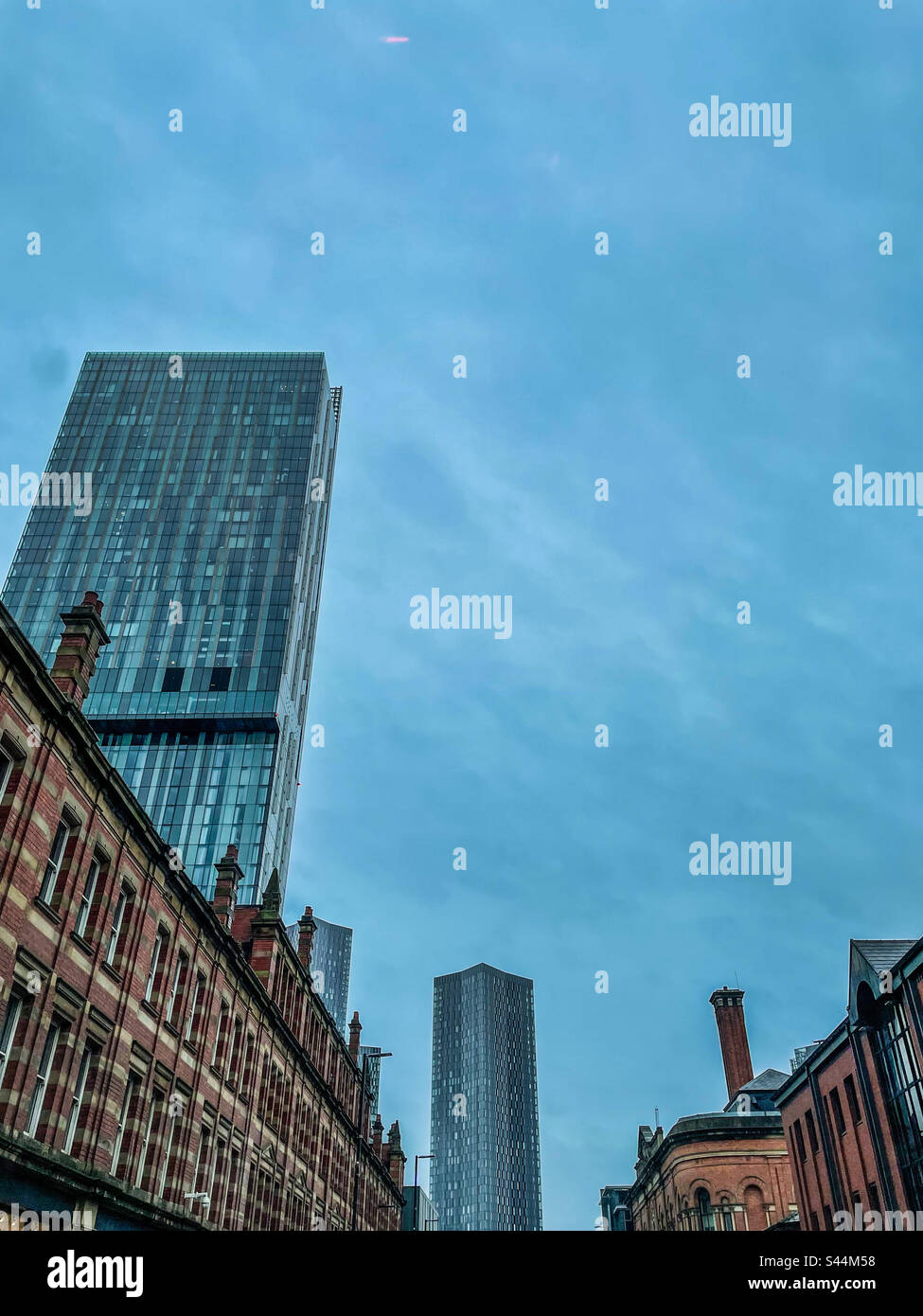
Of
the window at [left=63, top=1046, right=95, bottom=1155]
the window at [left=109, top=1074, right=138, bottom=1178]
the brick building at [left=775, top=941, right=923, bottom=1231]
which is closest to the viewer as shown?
the window at [left=63, top=1046, right=95, bottom=1155]

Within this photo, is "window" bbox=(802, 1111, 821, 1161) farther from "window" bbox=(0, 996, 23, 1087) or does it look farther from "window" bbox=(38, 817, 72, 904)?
"window" bbox=(0, 996, 23, 1087)

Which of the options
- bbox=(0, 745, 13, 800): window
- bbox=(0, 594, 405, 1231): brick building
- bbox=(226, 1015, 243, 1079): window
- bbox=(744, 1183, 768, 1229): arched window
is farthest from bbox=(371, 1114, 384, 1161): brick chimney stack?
bbox=(0, 745, 13, 800): window

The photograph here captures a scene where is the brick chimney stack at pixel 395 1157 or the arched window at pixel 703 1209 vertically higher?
the brick chimney stack at pixel 395 1157

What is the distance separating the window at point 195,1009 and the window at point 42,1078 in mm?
7500

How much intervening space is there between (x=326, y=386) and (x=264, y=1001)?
127783 mm

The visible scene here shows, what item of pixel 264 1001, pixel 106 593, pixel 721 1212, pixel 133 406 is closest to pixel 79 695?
pixel 264 1001

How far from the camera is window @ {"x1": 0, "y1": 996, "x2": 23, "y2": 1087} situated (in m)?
19.2

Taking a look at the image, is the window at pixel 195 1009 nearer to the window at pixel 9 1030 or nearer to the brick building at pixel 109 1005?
the brick building at pixel 109 1005

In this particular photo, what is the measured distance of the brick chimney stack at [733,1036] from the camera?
7956 centimetres

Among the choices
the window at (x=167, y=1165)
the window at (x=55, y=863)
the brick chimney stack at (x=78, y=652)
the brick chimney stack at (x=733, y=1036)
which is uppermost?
the brick chimney stack at (x=733, y=1036)

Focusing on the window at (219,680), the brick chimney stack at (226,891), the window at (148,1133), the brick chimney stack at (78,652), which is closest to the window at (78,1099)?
the window at (148,1133)

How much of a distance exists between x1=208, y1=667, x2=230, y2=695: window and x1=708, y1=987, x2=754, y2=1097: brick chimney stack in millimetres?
66031

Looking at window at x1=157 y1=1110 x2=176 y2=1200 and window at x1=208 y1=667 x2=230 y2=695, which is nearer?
window at x1=157 y1=1110 x2=176 y2=1200
